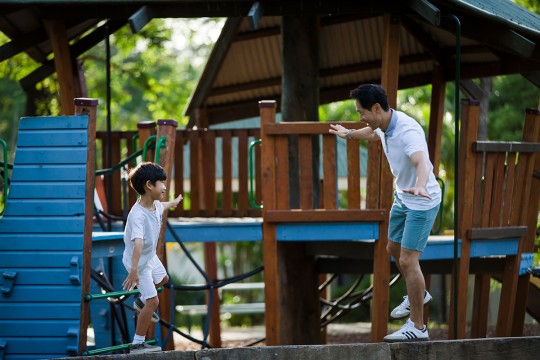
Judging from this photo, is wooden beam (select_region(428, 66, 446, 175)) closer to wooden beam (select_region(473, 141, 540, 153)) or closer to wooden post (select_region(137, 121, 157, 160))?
wooden beam (select_region(473, 141, 540, 153))

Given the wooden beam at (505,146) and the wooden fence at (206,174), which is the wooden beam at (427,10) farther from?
the wooden fence at (206,174)

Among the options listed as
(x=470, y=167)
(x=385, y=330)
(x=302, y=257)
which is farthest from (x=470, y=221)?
→ (x=302, y=257)

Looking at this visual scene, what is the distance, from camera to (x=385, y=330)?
10.8 m

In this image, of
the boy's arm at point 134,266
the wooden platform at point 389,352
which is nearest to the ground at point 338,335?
the wooden platform at point 389,352

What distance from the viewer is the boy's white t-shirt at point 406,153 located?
7.84 meters

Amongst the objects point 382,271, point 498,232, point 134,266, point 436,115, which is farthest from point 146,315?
point 436,115

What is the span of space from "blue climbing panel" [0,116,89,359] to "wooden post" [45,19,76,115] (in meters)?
2.93

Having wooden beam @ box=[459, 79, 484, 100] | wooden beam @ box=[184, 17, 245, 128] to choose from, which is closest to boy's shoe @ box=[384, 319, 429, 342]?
wooden beam @ box=[184, 17, 245, 128]

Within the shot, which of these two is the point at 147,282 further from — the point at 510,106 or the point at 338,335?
the point at 510,106

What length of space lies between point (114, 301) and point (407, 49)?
6415mm

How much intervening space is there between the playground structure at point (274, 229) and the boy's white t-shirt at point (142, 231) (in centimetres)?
80

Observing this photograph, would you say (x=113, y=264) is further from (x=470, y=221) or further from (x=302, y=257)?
(x=470, y=221)

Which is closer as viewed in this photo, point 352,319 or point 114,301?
point 114,301

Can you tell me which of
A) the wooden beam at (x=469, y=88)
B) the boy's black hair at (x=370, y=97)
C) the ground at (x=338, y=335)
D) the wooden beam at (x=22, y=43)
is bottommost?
the ground at (x=338, y=335)
